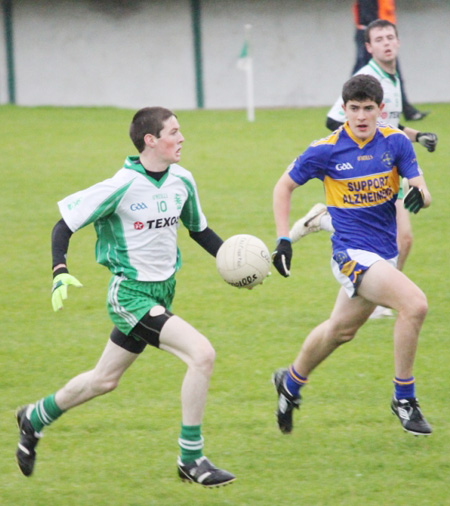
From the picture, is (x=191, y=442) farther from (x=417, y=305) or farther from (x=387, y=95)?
(x=387, y=95)

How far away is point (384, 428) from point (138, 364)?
2.24 metres

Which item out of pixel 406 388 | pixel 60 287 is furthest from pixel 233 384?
pixel 60 287

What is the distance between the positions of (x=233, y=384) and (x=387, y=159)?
6.91ft

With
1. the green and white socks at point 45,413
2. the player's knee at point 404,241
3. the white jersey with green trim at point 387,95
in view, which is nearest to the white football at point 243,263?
the green and white socks at point 45,413

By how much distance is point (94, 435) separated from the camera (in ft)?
20.0

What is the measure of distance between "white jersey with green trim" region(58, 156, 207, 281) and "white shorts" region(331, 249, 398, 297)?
1023 mm

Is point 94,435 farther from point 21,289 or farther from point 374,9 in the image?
point 374,9

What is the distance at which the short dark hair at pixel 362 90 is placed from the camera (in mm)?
5695

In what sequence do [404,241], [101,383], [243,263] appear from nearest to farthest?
[101,383] < [243,263] < [404,241]

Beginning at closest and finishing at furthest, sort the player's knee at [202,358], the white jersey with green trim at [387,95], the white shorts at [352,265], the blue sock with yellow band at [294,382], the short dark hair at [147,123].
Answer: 1. the player's knee at [202,358]
2. the short dark hair at [147,123]
3. the white shorts at [352,265]
4. the blue sock with yellow band at [294,382]
5. the white jersey with green trim at [387,95]

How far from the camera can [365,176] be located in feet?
19.0

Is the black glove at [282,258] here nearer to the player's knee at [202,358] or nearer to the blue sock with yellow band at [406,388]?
the player's knee at [202,358]

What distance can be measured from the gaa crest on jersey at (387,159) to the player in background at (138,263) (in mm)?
1200

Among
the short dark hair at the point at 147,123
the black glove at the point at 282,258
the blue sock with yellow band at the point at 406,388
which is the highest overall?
the short dark hair at the point at 147,123
